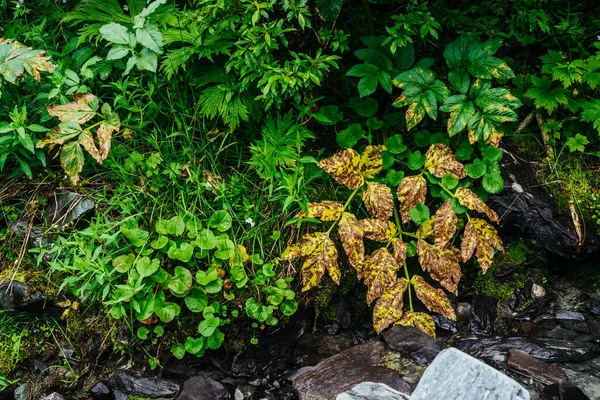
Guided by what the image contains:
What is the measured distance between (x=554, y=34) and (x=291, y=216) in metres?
2.18

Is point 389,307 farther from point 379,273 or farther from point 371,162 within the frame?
point 371,162

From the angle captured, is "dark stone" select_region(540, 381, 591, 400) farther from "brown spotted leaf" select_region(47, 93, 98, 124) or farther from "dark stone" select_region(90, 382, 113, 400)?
"brown spotted leaf" select_region(47, 93, 98, 124)

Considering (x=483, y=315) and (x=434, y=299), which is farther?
(x=483, y=315)

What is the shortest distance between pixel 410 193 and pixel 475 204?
38 centimetres

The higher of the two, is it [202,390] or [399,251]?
[399,251]

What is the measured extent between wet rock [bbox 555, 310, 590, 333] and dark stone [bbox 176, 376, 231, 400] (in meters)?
2.05

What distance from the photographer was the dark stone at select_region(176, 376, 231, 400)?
2.92m

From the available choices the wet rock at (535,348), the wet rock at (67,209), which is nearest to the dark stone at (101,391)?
the wet rock at (67,209)

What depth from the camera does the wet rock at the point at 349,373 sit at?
9.33ft

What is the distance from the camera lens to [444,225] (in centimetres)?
314

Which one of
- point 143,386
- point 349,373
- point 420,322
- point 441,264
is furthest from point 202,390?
point 441,264

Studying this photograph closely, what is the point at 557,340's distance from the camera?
3193 mm

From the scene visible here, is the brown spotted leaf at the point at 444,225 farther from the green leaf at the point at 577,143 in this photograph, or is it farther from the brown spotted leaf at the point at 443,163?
the green leaf at the point at 577,143

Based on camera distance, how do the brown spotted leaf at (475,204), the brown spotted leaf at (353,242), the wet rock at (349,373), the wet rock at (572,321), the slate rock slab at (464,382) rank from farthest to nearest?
1. the wet rock at (572,321)
2. the brown spotted leaf at (475,204)
3. the brown spotted leaf at (353,242)
4. the wet rock at (349,373)
5. the slate rock slab at (464,382)
